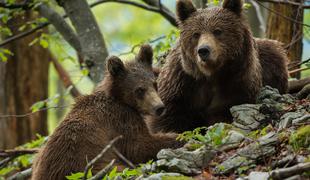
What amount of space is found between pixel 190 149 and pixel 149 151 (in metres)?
0.86

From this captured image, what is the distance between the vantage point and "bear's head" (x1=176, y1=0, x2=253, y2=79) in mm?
8802

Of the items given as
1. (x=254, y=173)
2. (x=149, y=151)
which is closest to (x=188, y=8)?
(x=149, y=151)

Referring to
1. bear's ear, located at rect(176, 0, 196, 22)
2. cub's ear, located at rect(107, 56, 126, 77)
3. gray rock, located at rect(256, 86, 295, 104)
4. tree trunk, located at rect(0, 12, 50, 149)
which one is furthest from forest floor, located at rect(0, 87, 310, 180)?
tree trunk, located at rect(0, 12, 50, 149)

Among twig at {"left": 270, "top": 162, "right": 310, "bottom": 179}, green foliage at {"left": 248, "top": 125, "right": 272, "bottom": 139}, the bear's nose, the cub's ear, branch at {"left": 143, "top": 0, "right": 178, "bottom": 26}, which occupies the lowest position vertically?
green foliage at {"left": 248, "top": 125, "right": 272, "bottom": 139}

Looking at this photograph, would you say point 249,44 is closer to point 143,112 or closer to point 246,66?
point 246,66

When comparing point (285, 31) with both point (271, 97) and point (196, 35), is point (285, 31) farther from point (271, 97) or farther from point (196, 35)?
point (196, 35)

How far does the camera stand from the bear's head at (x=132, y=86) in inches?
340

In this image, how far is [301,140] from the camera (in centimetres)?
627

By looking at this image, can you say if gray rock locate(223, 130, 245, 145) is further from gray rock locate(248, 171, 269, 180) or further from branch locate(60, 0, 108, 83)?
branch locate(60, 0, 108, 83)

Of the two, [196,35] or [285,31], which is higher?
[196,35]

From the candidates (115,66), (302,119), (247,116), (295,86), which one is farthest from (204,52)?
(295,86)

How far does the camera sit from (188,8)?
30.5 feet

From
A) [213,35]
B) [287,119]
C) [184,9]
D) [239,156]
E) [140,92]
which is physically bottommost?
[239,156]

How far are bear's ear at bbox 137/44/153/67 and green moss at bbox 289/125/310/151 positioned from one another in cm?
329
